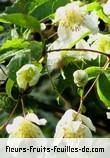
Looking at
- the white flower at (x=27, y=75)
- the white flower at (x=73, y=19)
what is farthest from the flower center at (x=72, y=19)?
the white flower at (x=27, y=75)

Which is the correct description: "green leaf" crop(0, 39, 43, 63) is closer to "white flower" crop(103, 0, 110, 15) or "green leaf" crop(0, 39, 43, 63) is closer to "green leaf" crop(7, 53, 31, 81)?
"green leaf" crop(7, 53, 31, 81)

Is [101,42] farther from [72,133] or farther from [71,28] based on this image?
[72,133]

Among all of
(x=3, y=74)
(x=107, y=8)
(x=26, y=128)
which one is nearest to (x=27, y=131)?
(x=26, y=128)

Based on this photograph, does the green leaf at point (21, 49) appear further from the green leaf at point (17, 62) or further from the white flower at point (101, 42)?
the white flower at point (101, 42)

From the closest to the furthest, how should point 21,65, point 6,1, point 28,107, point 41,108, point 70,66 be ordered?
1. point 21,65
2. point 70,66
3. point 28,107
4. point 41,108
5. point 6,1

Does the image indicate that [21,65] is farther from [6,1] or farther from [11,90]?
[6,1]

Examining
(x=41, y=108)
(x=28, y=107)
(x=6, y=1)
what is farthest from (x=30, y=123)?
Result: (x=6, y=1)
